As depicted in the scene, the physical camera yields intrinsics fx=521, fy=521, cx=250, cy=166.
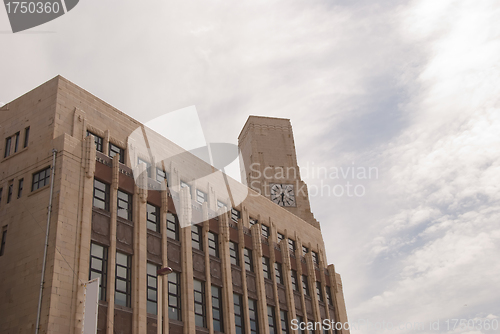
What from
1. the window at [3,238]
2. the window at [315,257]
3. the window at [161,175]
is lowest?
the window at [3,238]

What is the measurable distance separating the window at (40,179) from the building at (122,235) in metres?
0.08

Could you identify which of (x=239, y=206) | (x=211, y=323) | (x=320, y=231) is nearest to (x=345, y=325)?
(x=320, y=231)

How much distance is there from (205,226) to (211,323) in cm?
674

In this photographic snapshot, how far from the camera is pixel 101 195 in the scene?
29641 mm

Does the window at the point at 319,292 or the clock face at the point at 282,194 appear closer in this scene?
the window at the point at 319,292

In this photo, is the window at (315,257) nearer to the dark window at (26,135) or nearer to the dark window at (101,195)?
the dark window at (101,195)

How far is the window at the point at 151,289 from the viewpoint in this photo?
96.2 ft

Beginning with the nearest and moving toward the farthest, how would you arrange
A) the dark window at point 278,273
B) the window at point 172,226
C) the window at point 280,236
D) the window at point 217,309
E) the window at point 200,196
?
1. the window at point 172,226
2. the window at point 217,309
3. the window at point 200,196
4. the dark window at point 278,273
5. the window at point 280,236

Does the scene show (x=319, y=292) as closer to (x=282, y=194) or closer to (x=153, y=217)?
(x=282, y=194)

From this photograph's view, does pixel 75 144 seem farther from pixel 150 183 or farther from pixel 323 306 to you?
pixel 323 306

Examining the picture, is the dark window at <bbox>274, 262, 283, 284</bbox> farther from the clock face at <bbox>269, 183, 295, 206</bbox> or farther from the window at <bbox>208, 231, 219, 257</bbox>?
the clock face at <bbox>269, 183, 295, 206</bbox>

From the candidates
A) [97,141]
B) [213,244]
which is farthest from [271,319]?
[97,141]

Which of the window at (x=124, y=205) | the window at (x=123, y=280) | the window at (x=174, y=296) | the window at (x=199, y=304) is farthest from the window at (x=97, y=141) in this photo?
the window at (x=199, y=304)

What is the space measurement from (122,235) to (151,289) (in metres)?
3.52
